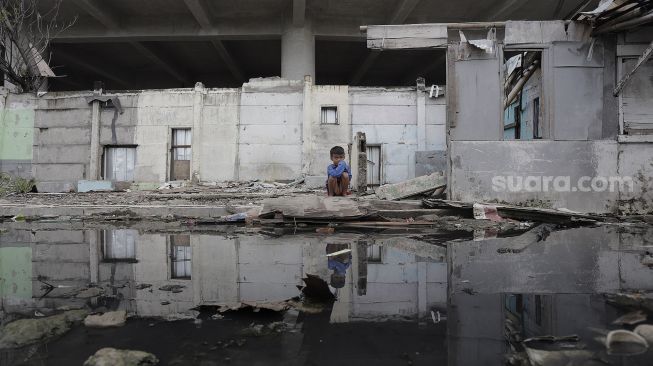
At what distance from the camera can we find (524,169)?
8812 mm

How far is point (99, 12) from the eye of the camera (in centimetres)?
1797

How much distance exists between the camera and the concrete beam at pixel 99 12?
17297 millimetres

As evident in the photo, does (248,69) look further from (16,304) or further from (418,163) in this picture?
(16,304)

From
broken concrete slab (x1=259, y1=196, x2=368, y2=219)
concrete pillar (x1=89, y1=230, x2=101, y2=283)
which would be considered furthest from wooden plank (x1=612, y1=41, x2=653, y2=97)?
concrete pillar (x1=89, y1=230, x2=101, y2=283)

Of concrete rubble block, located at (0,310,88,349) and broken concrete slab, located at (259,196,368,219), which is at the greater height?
broken concrete slab, located at (259,196,368,219)

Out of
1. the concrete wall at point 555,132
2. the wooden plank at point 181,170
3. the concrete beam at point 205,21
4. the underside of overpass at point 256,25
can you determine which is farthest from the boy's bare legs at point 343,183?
the concrete beam at point 205,21

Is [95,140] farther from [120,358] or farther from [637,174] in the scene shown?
[637,174]

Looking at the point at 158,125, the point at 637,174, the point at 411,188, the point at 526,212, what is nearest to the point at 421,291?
the point at 526,212

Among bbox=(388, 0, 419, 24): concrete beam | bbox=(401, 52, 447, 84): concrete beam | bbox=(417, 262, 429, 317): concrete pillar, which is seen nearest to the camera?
bbox=(417, 262, 429, 317): concrete pillar

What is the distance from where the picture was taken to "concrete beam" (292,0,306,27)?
17344mm

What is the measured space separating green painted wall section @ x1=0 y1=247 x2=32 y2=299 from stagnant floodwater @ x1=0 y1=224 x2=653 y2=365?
17mm

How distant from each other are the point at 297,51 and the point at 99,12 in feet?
29.3

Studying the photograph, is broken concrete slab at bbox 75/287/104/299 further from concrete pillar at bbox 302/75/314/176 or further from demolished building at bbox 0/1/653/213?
concrete pillar at bbox 302/75/314/176

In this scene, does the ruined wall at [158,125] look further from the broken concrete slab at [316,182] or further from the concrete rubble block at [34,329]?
the concrete rubble block at [34,329]
